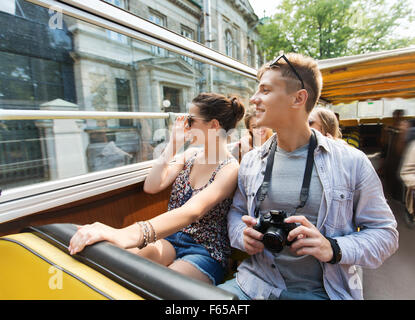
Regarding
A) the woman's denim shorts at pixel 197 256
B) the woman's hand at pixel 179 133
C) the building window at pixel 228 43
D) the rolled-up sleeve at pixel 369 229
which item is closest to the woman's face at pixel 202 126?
the woman's hand at pixel 179 133

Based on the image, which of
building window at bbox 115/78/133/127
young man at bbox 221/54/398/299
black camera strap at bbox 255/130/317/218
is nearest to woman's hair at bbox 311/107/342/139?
young man at bbox 221/54/398/299

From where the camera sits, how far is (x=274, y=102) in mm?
1374

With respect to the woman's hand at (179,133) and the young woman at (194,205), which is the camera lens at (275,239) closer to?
the young woman at (194,205)

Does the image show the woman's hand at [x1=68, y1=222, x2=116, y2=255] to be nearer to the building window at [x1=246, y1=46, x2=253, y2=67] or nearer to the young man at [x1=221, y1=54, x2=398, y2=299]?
the young man at [x1=221, y1=54, x2=398, y2=299]

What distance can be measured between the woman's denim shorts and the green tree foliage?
17.0 metres

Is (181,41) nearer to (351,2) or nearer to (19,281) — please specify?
(19,281)

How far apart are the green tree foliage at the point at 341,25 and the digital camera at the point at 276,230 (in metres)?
17.1

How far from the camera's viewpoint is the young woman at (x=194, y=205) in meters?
1.16

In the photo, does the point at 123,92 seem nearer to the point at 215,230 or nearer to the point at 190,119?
the point at 190,119

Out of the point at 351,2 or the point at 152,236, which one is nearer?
the point at 152,236

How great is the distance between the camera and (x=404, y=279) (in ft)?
7.05

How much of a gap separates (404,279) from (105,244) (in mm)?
2586

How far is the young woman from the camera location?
1.16m
